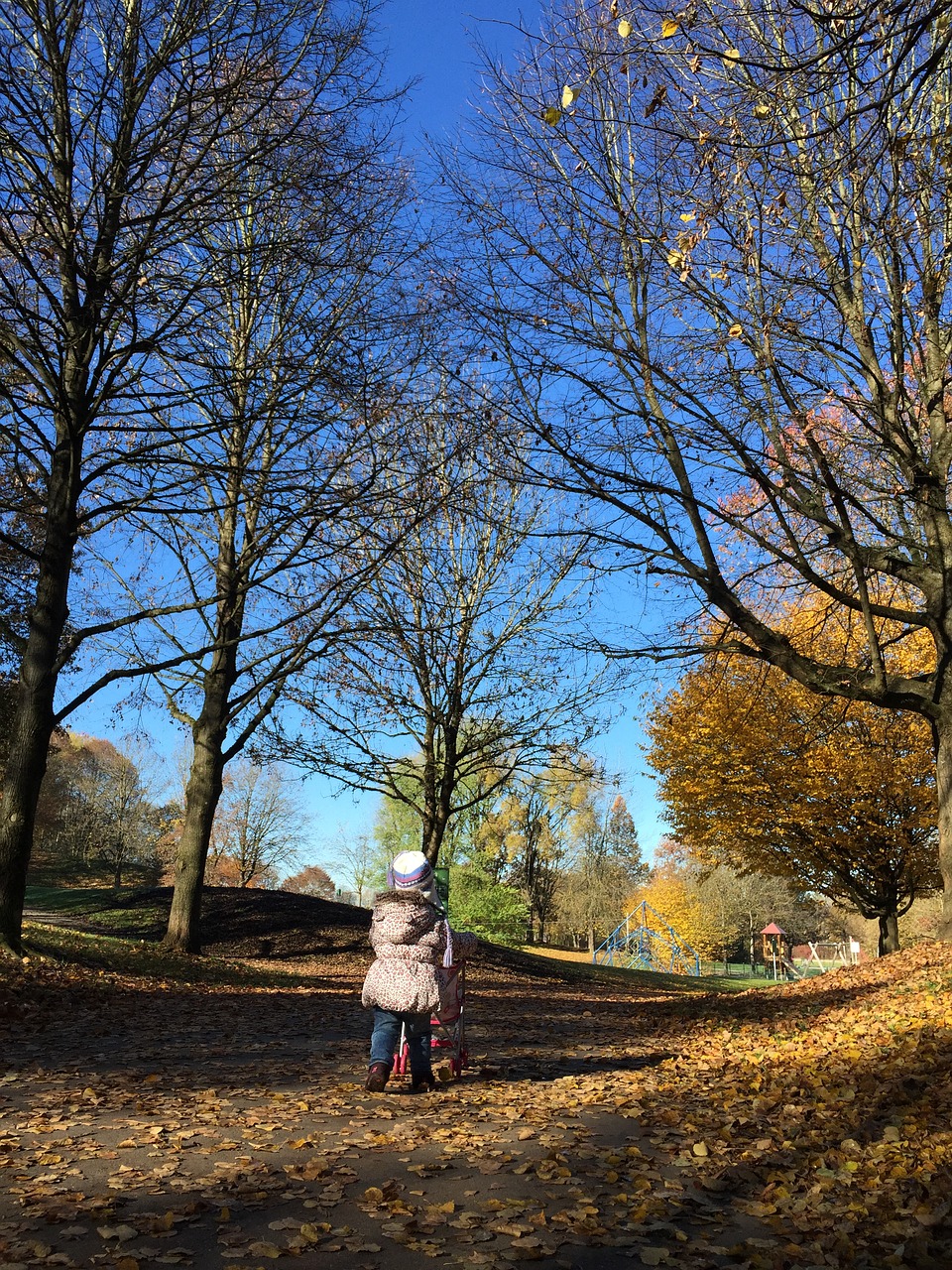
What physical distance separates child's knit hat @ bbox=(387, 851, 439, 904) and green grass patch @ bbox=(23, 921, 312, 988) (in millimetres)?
5805

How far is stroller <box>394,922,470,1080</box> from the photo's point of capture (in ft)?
20.6

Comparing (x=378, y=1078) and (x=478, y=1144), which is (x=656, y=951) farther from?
(x=478, y=1144)

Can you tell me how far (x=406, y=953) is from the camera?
19.9 ft

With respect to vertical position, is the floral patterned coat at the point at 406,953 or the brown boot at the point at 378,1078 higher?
the floral patterned coat at the point at 406,953

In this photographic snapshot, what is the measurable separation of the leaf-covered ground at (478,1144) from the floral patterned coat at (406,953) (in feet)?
A: 1.90

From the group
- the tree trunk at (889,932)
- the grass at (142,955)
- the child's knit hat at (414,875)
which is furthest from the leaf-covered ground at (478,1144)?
the tree trunk at (889,932)

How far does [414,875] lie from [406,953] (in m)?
0.50

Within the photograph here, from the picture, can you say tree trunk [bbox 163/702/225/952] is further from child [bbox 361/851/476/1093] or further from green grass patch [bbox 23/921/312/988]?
child [bbox 361/851/476/1093]

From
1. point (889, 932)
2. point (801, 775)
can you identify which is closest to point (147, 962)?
point (801, 775)

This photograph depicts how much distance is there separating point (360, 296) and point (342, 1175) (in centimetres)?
1103

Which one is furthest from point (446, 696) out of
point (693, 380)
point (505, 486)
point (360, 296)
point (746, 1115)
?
point (746, 1115)

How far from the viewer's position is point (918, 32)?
3977 mm

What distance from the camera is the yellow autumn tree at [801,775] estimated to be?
1919cm

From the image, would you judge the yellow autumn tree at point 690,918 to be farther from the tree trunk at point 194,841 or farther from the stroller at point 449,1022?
the stroller at point 449,1022
